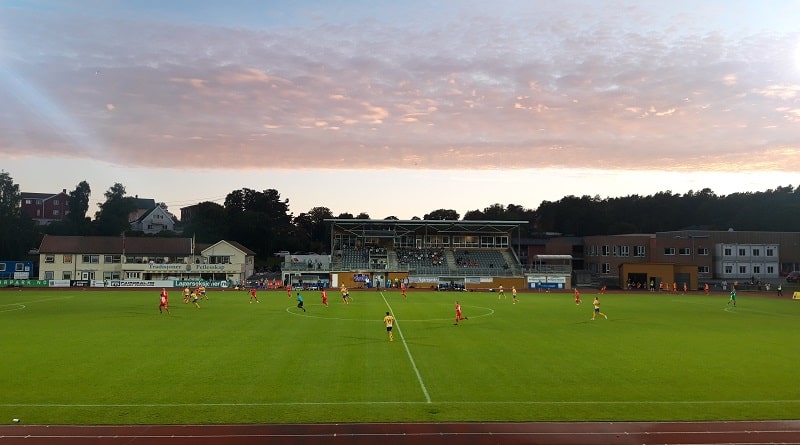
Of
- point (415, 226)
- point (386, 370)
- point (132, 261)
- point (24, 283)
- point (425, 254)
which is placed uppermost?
point (415, 226)

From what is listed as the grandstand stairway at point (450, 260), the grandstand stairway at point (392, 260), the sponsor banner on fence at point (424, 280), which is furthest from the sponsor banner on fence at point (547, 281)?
the grandstand stairway at point (392, 260)

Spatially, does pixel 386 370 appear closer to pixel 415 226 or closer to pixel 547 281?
pixel 547 281

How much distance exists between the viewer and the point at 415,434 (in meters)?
13.5

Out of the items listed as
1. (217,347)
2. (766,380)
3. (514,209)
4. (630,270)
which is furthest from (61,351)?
(514,209)

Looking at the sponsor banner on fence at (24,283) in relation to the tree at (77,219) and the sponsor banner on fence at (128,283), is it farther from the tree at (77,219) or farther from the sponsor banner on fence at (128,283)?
the tree at (77,219)

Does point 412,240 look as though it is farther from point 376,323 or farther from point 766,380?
point 766,380

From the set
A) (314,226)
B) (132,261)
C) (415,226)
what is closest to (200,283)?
(132,261)

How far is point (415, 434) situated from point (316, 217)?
134 metres

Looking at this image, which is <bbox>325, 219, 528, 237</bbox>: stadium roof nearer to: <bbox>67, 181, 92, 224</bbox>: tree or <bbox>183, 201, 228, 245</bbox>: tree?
<bbox>183, 201, 228, 245</bbox>: tree

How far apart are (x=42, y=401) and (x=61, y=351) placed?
8266 millimetres

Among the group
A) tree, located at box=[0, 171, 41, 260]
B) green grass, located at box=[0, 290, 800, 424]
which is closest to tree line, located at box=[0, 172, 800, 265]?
tree, located at box=[0, 171, 41, 260]

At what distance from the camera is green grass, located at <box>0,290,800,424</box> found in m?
15.1

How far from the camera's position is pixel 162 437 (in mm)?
13211

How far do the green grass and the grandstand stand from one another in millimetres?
41489
